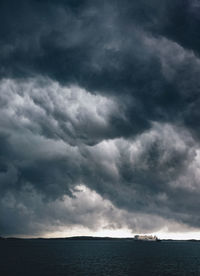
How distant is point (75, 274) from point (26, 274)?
16098 millimetres

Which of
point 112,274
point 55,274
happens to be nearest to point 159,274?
point 112,274

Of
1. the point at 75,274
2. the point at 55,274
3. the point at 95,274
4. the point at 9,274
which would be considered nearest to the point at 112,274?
the point at 95,274

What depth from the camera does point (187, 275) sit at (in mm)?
89688

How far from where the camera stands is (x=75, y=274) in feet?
284

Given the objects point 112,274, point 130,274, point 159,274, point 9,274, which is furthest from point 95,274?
point 9,274

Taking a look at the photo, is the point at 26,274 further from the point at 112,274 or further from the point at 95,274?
the point at 112,274

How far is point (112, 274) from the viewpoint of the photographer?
290ft

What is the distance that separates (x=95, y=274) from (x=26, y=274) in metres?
23.1

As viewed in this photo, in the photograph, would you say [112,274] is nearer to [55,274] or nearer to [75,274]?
[75,274]

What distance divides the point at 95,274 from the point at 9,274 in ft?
93.3

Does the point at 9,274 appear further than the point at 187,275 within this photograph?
No

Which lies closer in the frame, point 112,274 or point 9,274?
point 9,274

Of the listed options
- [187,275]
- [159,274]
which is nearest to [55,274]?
[159,274]

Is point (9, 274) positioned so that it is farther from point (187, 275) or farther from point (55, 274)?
point (187, 275)
